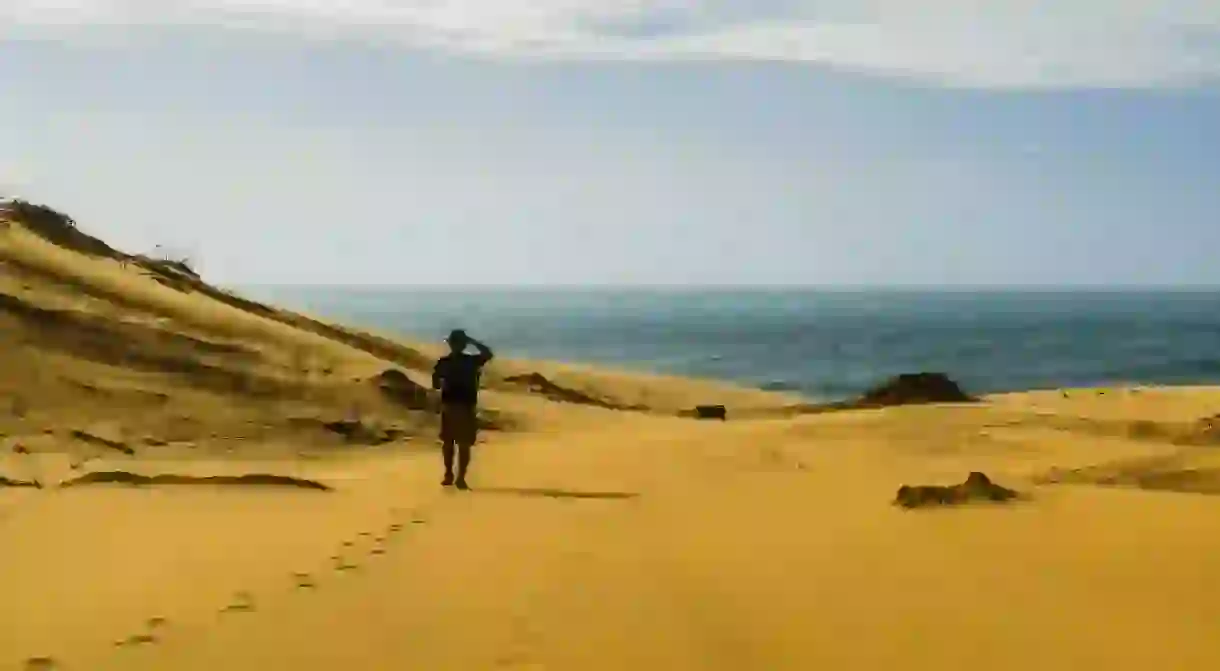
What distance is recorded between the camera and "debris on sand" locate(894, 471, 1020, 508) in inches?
380

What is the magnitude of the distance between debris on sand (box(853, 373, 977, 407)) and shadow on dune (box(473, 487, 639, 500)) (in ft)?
52.4

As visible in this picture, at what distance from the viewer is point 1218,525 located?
8.42m

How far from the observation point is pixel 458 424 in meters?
12.2

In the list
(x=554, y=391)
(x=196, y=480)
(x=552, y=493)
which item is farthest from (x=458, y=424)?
(x=554, y=391)

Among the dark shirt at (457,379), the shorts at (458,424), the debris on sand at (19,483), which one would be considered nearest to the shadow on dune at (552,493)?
the shorts at (458,424)

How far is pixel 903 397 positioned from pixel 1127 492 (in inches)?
643

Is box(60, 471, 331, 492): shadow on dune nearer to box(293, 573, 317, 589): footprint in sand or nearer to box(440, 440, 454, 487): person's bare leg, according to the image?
box(440, 440, 454, 487): person's bare leg

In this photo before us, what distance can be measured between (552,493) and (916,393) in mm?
17454

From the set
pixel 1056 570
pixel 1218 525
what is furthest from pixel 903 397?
pixel 1056 570

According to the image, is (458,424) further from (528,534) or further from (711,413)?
(711,413)

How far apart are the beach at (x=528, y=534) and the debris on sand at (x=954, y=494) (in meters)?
0.21

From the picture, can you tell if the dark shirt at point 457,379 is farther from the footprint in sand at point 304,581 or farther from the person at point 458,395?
the footprint in sand at point 304,581

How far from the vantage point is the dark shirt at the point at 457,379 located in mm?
12359

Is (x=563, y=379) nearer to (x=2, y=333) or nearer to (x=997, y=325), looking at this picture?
(x=2, y=333)
